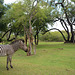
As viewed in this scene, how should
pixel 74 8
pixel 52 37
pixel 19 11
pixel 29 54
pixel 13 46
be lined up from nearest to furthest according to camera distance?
pixel 13 46 < pixel 29 54 < pixel 19 11 < pixel 74 8 < pixel 52 37

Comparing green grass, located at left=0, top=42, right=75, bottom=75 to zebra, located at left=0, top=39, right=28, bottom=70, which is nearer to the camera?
green grass, located at left=0, top=42, right=75, bottom=75

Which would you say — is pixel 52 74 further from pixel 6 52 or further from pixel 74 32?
pixel 74 32

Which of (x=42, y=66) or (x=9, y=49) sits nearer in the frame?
(x=9, y=49)

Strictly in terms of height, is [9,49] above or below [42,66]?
above

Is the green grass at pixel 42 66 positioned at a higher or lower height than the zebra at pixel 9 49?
lower

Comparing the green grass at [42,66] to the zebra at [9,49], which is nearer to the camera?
the green grass at [42,66]

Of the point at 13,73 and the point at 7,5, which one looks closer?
the point at 13,73

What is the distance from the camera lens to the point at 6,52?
591cm

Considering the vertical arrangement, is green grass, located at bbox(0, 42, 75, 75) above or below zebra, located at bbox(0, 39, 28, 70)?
below

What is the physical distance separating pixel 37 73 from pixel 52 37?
61.8 meters

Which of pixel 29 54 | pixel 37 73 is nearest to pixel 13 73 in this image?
pixel 37 73

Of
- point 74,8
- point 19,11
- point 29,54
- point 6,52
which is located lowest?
point 29,54

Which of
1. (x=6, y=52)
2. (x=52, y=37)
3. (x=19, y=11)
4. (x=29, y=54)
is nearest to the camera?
(x=6, y=52)

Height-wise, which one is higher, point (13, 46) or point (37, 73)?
point (13, 46)
